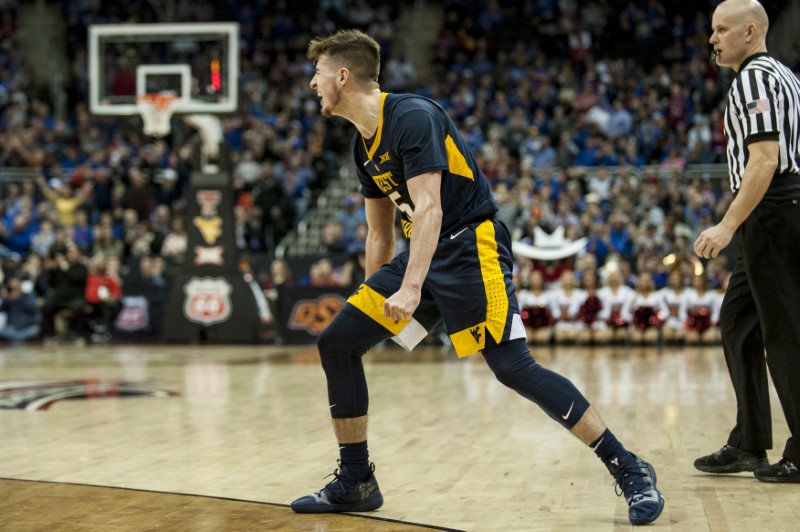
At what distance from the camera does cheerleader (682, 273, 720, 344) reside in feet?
53.9

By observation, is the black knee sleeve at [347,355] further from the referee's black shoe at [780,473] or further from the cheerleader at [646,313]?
the cheerleader at [646,313]

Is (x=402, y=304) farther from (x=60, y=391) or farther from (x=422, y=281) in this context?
(x=60, y=391)

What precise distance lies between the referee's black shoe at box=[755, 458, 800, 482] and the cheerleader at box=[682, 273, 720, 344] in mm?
11376

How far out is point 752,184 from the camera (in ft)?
16.1

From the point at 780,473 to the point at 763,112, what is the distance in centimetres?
171

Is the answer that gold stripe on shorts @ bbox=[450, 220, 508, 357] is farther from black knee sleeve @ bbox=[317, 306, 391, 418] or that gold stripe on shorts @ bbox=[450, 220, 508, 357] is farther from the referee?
the referee

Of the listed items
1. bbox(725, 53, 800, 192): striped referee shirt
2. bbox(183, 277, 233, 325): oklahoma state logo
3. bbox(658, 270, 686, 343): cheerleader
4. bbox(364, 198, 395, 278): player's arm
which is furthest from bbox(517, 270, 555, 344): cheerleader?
bbox(364, 198, 395, 278): player's arm

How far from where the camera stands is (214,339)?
17188 mm

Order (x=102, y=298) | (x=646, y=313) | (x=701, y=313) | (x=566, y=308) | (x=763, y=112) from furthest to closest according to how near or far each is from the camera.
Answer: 1. (x=102, y=298)
2. (x=566, y=308)
3. (x=646, y=313)
4. (x=701, y=313)
5. (x=763, y=112)

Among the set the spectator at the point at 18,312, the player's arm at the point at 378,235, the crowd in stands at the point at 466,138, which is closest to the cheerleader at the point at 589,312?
the crowd in stands at the point at 466,138

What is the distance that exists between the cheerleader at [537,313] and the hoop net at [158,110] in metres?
6.14

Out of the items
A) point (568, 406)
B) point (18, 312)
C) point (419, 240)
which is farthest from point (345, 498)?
point (18, 312)

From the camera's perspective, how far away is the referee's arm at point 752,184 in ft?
15.8

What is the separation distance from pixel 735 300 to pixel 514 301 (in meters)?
1.44
